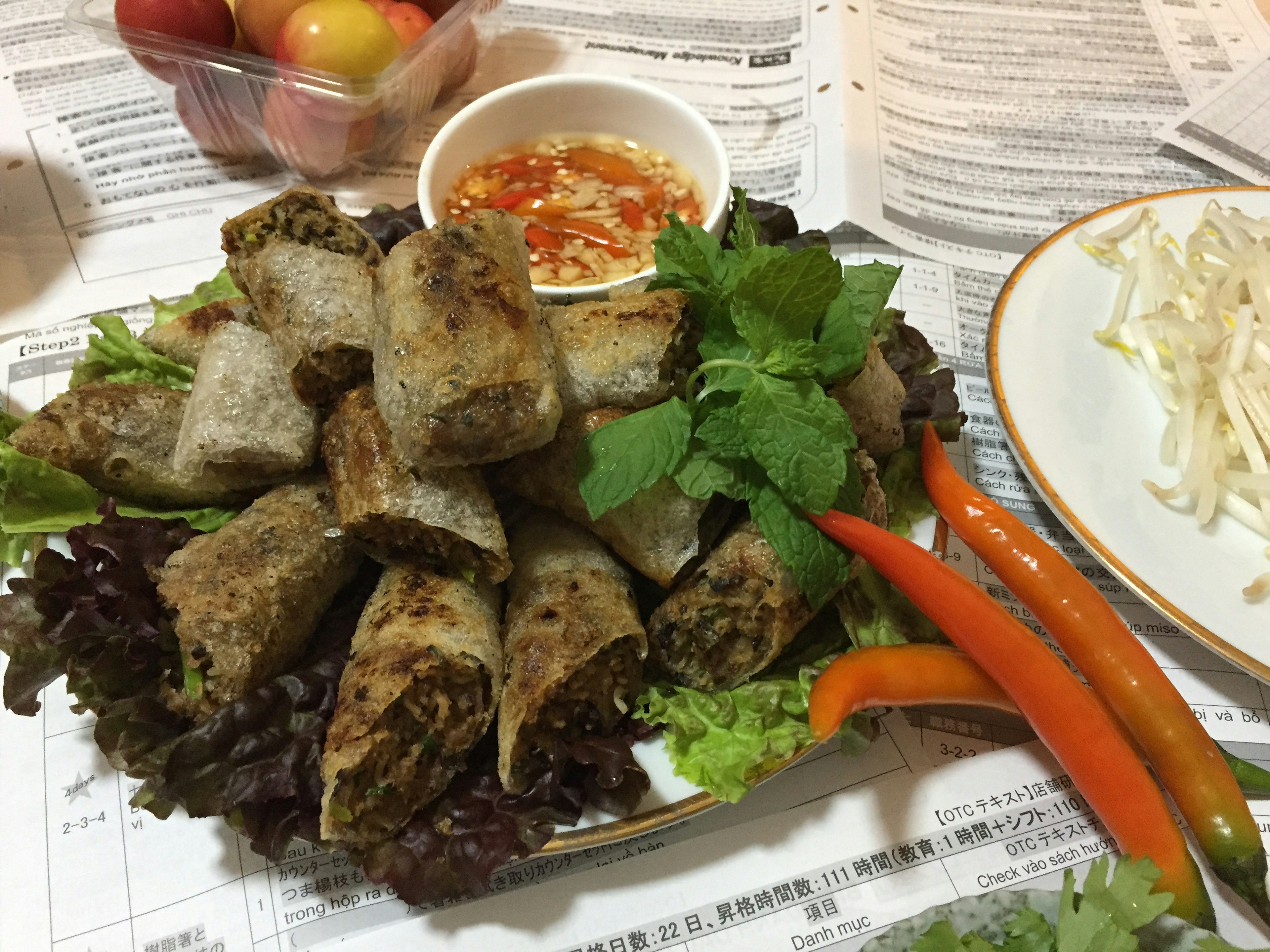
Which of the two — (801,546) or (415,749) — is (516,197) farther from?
(415,749)

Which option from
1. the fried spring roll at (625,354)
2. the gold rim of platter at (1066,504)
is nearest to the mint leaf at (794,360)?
the fried spring roll at (625,354)

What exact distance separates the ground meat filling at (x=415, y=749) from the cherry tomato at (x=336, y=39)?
216 centimetres

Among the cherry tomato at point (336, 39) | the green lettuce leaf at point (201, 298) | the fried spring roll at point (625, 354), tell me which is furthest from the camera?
the cherry tomato at point (336, 39)

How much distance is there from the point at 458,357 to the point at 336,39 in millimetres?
1835

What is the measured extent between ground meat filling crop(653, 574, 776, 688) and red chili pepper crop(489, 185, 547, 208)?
132 centimetres

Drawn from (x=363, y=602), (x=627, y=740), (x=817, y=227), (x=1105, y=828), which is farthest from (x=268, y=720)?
(x=817, y=227)

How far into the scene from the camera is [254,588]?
1.41 meters

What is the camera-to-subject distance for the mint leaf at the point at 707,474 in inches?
55.7

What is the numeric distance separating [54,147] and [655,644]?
2995 mm

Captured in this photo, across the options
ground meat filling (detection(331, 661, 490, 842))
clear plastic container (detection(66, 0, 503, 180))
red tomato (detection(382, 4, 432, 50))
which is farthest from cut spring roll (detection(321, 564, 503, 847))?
red tomato (detection(382, 4, 432, 50))

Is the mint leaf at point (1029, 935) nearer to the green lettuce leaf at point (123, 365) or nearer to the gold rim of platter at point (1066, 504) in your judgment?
the gold rim of platter at point (1066, 504)

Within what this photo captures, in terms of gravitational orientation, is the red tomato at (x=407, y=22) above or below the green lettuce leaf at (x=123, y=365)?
above

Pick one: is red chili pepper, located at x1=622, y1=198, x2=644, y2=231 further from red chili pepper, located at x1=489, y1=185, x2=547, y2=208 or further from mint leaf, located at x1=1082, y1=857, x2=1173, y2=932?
mint leaf, located at x1=1082, y1=857, x2=1173, y2=932

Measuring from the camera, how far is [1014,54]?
3.32m
